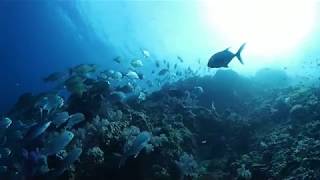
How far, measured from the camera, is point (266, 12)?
35625 mm

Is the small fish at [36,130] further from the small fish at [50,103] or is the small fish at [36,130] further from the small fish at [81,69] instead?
the small fish at [81,69]

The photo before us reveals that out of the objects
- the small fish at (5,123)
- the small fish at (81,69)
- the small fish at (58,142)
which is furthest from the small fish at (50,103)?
the small fish at (58,142)

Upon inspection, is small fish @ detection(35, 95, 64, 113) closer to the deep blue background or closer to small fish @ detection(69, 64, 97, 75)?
small fish @ detection(69, 64, 97, 75)

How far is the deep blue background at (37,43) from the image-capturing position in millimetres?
40906

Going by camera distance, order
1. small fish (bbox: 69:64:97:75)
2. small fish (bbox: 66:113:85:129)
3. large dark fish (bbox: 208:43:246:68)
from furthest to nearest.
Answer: small fish (bbox: 69:64:97:75) < small fish (bbox: 66:113:85:129) < large dark fish (bbox: 208:43:246:68)

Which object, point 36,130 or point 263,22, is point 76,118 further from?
point 263,22

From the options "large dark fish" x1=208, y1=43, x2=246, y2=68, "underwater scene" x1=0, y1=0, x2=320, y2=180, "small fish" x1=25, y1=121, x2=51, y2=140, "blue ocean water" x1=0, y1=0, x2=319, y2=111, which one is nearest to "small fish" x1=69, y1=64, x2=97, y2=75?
"underwater scene" x1=0, y1=0, x2=320, y2=180

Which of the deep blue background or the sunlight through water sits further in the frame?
the deep blue background

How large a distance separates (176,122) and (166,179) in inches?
138

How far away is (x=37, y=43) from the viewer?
176 feet

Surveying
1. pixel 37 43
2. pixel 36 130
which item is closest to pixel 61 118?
pixel 36 130

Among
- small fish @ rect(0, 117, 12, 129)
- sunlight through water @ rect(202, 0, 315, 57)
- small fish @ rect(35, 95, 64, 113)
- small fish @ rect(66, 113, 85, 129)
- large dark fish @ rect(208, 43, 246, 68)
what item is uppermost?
sunlight through water @ rect(202, 0, 315, 57)

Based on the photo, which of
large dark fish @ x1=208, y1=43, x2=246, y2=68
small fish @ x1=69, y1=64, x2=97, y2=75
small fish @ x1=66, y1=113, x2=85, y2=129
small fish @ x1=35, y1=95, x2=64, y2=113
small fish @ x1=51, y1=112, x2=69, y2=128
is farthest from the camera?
small fish @ x1=69, y1=64, x2=97, y2=75

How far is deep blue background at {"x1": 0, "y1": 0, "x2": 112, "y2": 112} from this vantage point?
134 feet
